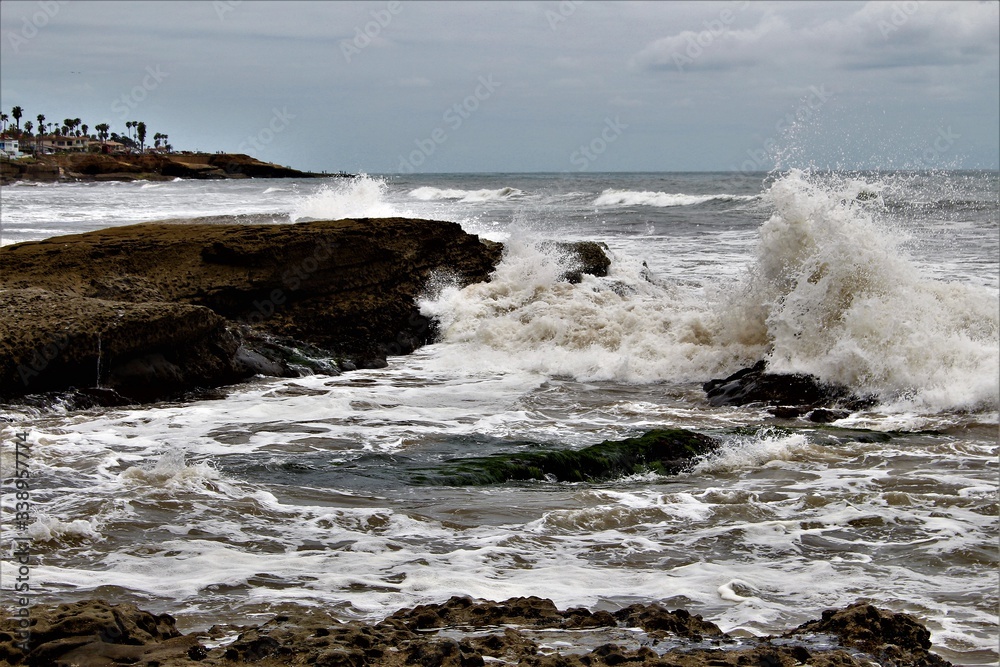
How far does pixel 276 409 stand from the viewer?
862 cm

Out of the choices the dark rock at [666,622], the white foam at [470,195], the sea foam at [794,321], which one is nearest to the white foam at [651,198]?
the white foam at [470,195]

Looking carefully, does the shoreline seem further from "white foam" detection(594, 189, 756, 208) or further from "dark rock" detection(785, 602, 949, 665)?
"dark rock" detection(785, 602, 949, 665)

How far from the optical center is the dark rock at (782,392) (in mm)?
9188

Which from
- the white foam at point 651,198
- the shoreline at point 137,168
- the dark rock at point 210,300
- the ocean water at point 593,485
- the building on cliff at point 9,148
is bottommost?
the ocean water at point 593,485

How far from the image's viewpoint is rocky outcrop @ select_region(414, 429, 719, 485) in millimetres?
6680

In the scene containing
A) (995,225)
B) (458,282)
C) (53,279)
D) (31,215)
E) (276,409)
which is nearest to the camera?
(276,409)

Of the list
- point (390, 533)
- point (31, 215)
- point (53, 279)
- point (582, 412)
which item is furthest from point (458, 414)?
point (31, 215)

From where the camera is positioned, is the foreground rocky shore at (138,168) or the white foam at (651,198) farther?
the foreground rocky shore at (138,168)

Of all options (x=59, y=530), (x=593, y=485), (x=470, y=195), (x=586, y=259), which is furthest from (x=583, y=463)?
(x=470, y=195)

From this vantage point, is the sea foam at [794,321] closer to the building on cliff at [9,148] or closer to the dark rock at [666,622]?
the dark rock at [666,622]

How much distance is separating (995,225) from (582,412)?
19914mm

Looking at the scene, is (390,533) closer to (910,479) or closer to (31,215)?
(910,479)

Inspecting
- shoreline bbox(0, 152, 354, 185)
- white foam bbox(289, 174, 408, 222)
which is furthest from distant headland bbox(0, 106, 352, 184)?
white foam bbox(289, 174, 408, 222)

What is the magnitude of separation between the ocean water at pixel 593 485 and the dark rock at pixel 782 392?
0.61ft
